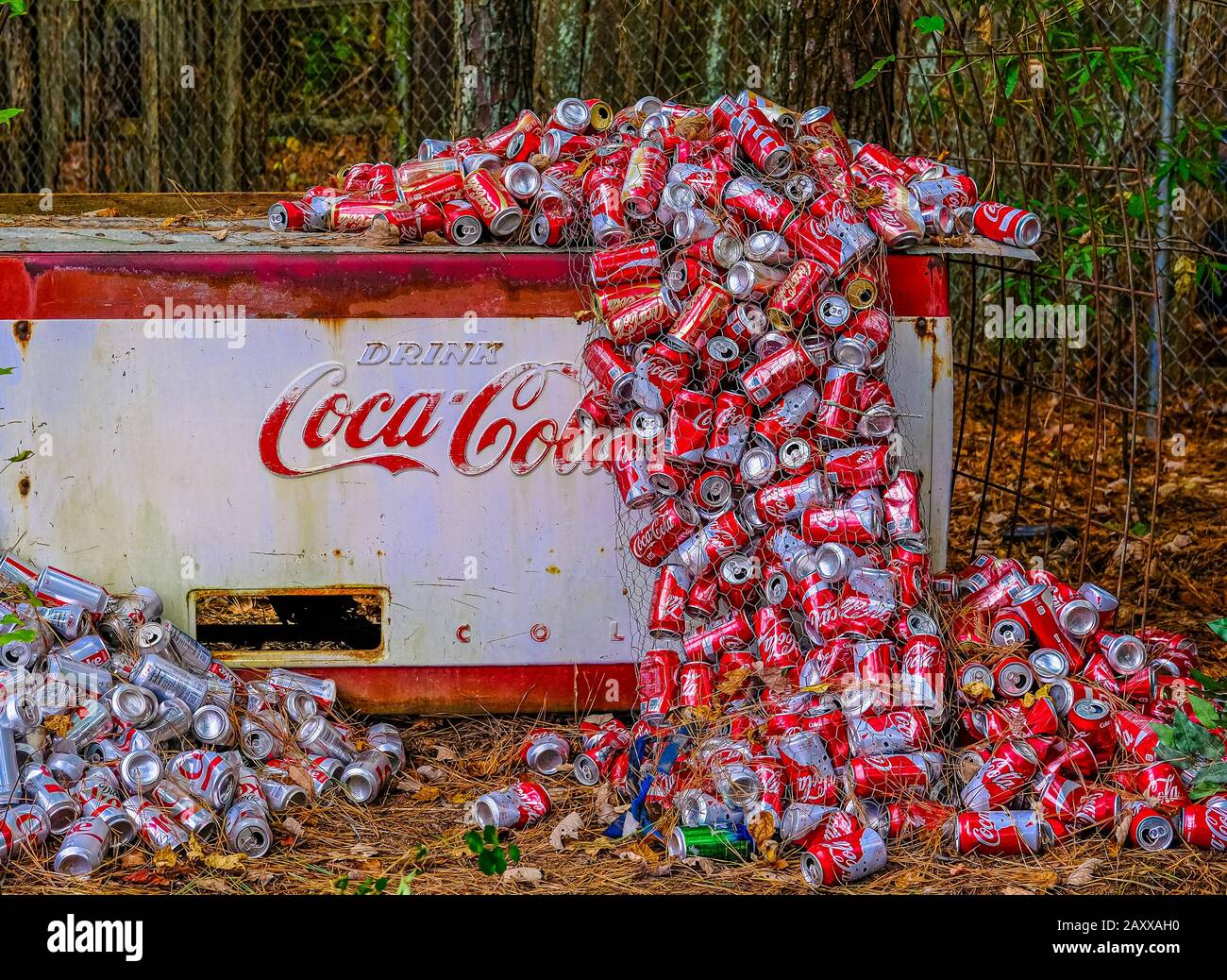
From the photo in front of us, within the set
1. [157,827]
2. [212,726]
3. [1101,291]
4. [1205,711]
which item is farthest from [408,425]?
[1101,291]

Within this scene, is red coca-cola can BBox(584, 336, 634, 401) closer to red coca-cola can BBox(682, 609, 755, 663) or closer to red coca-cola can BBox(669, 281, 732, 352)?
red coca-cola can BBox(669, 281, 732, 352)

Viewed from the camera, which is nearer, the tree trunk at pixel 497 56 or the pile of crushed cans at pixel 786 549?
the pile of crushed cans at pixel 786 549

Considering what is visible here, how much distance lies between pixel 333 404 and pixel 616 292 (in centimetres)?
95

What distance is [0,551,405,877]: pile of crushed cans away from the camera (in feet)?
11.5

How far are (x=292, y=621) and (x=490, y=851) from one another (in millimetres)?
1276

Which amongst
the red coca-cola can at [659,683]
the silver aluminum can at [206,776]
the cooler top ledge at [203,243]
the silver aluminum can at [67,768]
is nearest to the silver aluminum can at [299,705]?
the silver aluminum can at [206,776]

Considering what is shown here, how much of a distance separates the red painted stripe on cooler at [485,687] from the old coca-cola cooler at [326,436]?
45 millimetres

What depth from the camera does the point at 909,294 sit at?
409 centimetres

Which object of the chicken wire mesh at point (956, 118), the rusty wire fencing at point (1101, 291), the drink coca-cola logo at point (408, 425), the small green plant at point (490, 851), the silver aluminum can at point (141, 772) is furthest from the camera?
the rusty wire fencing at point (1101, 291)

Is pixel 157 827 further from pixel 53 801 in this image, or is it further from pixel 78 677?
pixel 78 677

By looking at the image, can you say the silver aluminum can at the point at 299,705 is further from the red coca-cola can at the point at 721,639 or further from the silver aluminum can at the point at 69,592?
the red coca-cola can at the point at 721,639

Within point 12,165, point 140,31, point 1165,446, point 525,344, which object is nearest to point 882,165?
point 525,344

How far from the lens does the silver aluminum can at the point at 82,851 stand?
11.0ft

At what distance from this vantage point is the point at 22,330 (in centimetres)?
399
